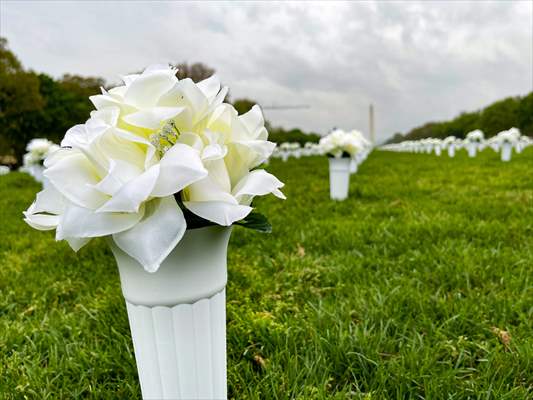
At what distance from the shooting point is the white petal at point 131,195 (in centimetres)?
57

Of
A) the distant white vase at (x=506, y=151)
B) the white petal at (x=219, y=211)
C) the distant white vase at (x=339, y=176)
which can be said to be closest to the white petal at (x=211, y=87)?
the white petal at (x=219, y=211)

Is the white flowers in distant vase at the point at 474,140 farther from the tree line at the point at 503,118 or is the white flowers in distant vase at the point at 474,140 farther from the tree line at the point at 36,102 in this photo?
the tree line at the point at 503,118

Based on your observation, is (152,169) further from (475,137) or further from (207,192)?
(475,137)

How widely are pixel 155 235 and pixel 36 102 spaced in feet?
62.1

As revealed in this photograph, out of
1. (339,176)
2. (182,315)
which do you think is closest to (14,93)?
(339,176)

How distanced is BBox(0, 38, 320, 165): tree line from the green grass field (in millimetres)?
11907

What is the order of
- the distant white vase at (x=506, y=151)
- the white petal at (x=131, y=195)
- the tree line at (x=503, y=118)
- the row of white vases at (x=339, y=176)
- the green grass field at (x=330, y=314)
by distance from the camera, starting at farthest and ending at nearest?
the tree line at (x=503, y=118) < the distant white vase at (x=506, y=151) < the row of white vases at (x=339, y=176) < the green grass field at (x=330, y=314) < the white petal at (x=131, y=195)

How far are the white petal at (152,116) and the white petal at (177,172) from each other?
0.21ft

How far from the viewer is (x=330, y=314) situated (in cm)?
149

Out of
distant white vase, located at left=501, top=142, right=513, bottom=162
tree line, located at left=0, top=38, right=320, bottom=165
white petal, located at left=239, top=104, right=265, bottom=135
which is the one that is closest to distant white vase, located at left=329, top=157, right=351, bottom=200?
white petal, located at left=239, top=104, right=265, bottom=135

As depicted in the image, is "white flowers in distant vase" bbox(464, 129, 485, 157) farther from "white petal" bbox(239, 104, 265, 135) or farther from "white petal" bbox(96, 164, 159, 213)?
"white petal" bbox(96, 164, 159, 213)

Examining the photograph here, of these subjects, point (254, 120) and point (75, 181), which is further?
point (254, 120)

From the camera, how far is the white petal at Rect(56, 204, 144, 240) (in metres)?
0.61

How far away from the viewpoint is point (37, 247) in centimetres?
287
